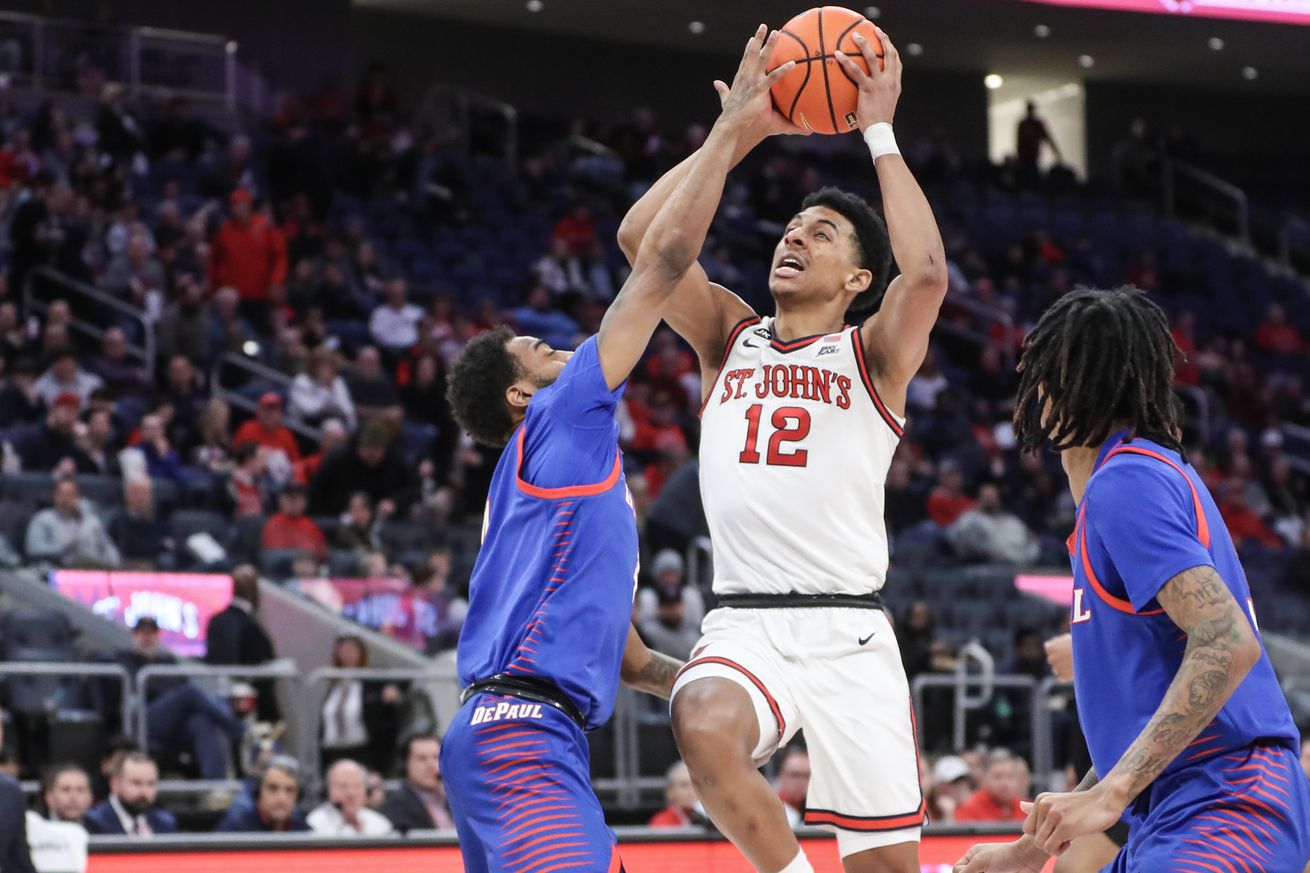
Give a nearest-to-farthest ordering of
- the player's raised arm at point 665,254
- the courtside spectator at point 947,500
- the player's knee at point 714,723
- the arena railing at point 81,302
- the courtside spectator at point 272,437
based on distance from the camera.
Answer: the player's raised arm at point 665,254
the player's knee at point 714,723
the courtside spectator at point 272,437
the arena railing at point 81,302
the courtside spectator at point 947,500

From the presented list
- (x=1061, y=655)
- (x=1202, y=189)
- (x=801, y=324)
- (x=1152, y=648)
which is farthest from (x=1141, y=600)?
(x=1202, y=189)

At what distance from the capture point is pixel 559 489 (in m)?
4.36

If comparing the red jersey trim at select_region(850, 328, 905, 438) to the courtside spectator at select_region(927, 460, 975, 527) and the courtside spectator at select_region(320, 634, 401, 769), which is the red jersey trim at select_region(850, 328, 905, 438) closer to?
the courtside spectator at select_region(320, 634, 401, 769)

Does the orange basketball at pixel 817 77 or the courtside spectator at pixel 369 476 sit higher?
the orange basketball at pixel 817 77

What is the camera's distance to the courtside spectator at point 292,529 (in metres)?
12.0

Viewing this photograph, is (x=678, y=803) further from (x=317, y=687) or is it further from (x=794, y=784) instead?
(x=317, y=687)

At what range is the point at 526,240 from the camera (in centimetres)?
1875

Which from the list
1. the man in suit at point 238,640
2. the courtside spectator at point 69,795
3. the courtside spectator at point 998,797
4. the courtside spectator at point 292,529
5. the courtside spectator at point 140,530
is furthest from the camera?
the courtside spectator at point 292,529

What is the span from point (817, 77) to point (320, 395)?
9535 millimetres

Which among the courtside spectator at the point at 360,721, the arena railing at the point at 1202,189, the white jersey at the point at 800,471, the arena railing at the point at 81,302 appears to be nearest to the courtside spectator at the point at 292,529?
the courtside spectator at the point at 360,721

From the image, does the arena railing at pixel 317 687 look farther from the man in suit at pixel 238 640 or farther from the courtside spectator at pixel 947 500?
the courtside spectator at pixel 947 500

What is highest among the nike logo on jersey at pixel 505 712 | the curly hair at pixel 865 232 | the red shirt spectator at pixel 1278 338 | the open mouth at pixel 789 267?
the red shirt spectator at pixel 1278 338

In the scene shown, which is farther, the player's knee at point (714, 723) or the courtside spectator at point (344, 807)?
the courtside spectator at point (344, 807)

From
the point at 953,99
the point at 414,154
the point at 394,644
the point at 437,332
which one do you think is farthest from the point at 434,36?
the point at 394,644
